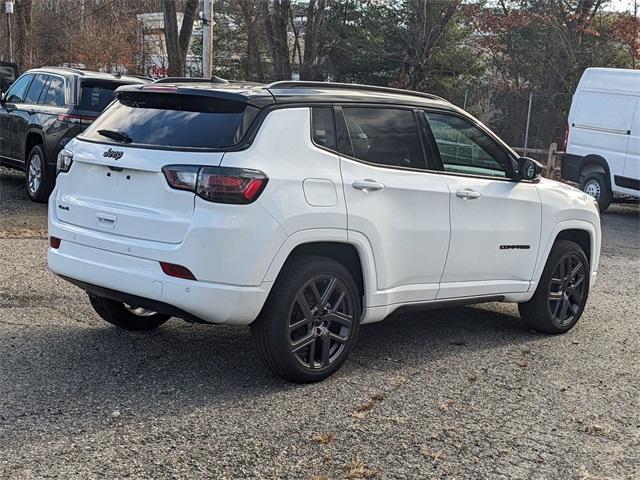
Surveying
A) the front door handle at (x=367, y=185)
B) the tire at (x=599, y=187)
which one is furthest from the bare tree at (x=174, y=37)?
the front door handle at (x=367, y=185)

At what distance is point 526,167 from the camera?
6355mm

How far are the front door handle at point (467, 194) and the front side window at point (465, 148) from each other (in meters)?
0.17

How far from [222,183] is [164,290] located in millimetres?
659

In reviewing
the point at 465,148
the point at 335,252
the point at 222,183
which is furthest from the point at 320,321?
the point at 465,148

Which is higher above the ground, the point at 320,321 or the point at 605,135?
the point at 605,135

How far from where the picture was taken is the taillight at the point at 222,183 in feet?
15.2

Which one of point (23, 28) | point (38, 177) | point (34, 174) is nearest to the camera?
point (38, 177)

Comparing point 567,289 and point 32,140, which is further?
point 32,140

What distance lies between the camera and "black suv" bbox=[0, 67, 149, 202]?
11.4m

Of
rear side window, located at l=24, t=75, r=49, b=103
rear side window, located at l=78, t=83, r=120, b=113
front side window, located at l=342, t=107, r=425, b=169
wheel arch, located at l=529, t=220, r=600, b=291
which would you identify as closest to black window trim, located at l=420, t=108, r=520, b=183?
front side window, located at l=342, t=107, r=425, b=169

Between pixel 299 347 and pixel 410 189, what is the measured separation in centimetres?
127

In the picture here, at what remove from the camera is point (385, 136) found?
5.62m

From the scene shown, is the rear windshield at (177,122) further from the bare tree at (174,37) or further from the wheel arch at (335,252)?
the bare tree at (174,37)

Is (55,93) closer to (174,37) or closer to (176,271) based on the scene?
(176,271)
